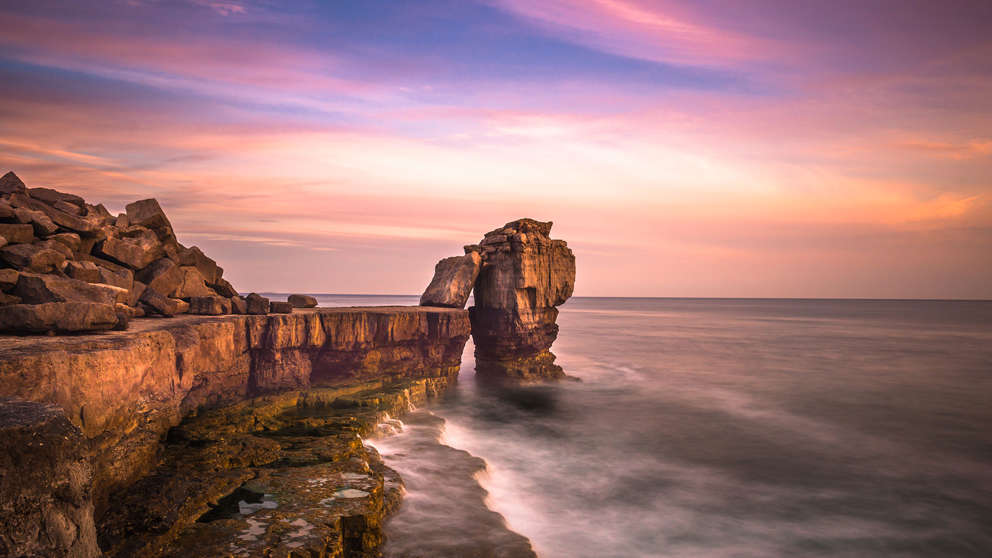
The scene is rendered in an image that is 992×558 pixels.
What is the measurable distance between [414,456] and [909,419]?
1950 centimetres

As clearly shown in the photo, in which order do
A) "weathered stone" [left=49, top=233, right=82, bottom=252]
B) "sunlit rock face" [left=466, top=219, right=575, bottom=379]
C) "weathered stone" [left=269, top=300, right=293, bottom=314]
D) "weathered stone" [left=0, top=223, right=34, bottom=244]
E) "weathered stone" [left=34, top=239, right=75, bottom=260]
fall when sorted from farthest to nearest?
"sunlit rock face" [left=466, top=219, right=575, bottom=379] < "weathered stone" [left=269, top=300, right=293, bottom=314] < "weathered stone" [left=49, top=233, right=82, bottom=252] < "weathered stone" [left=34, top=239, right=75, bottom=260] < "weathered stone" [left=0, top=223, right=34, bottom=244]

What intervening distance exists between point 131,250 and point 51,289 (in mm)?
4130

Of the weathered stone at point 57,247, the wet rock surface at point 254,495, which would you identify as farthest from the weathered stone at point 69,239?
the wet rock surface at point 254,495

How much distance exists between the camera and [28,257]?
1017cm

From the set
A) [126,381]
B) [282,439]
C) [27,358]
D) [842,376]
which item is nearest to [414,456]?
[282,439]

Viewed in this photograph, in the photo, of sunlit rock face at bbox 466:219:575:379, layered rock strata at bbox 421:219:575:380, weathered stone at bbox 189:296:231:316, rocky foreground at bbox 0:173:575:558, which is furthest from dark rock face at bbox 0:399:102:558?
sunlit rock face at bbox 466:219:575:379

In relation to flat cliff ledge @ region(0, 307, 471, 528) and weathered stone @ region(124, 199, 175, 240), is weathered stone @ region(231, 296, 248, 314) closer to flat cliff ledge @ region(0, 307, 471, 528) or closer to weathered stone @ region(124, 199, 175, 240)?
flat cliff ledge @ region(0, 307, 471, 528)

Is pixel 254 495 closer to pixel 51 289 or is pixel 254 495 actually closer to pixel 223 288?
pixel 51 289

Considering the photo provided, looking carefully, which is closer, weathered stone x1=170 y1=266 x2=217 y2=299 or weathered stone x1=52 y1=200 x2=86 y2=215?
weathered stone x1=52 y1=200 x2=86 y2=215

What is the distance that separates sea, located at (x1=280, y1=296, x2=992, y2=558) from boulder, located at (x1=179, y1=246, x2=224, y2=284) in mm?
6898

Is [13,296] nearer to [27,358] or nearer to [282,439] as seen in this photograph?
[27,358]

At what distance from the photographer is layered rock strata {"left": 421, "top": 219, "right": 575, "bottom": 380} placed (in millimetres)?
24547

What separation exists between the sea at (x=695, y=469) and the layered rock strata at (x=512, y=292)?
1.67 m

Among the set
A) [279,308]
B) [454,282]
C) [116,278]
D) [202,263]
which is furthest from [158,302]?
[454,282]
